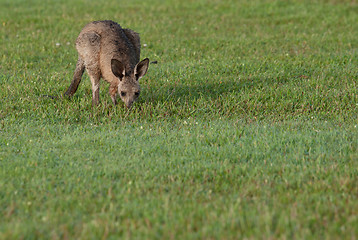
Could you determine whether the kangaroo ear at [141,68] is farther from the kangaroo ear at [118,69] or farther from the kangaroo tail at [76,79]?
the kangaroo tail at [76,79]

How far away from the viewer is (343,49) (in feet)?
48.0

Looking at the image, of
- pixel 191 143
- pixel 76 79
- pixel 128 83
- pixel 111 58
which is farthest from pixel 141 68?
pixel 191 143

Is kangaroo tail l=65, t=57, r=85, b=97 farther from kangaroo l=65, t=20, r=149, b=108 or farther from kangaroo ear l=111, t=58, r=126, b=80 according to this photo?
kangaroo ear l=111, t=58, r=126, b=80

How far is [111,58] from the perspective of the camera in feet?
30.8

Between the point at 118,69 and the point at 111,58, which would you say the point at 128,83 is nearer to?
the point at 118,69

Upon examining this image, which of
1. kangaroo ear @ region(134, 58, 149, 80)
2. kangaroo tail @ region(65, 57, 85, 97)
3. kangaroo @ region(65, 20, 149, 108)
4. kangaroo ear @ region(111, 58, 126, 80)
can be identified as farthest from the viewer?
kangaroo tail @ region(65, 57, 85, 97)

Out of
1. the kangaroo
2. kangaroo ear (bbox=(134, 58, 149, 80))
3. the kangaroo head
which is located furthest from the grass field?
kangaroo ear (bbox=(134, 58, 149, 80))

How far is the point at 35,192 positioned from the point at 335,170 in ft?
11.5

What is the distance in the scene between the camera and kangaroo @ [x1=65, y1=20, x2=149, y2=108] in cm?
905

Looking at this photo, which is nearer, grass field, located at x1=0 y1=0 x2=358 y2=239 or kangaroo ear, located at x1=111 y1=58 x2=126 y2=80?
grass field, located at x1=0 y1=0 x2=358 y2=239

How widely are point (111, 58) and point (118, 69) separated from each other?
0.54 m

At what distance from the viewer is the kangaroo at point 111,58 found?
29.7ft

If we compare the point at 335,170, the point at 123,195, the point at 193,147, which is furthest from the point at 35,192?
the point at 335,170

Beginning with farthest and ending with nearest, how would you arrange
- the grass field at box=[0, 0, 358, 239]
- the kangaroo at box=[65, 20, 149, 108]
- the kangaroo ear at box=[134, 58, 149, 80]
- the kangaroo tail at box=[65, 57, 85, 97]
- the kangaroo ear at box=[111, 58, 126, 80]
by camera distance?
the kangaroo tail at box=[65, 57, 85, 97] < the kangaroo at box=[65, 20, 149, 108] < the kangaroo ear at box=[134, 58, 149, 80] < the kangaroo ear at box=[111, 58, 126, 80] < the grass field at box=[0, 0, 358, 239]
